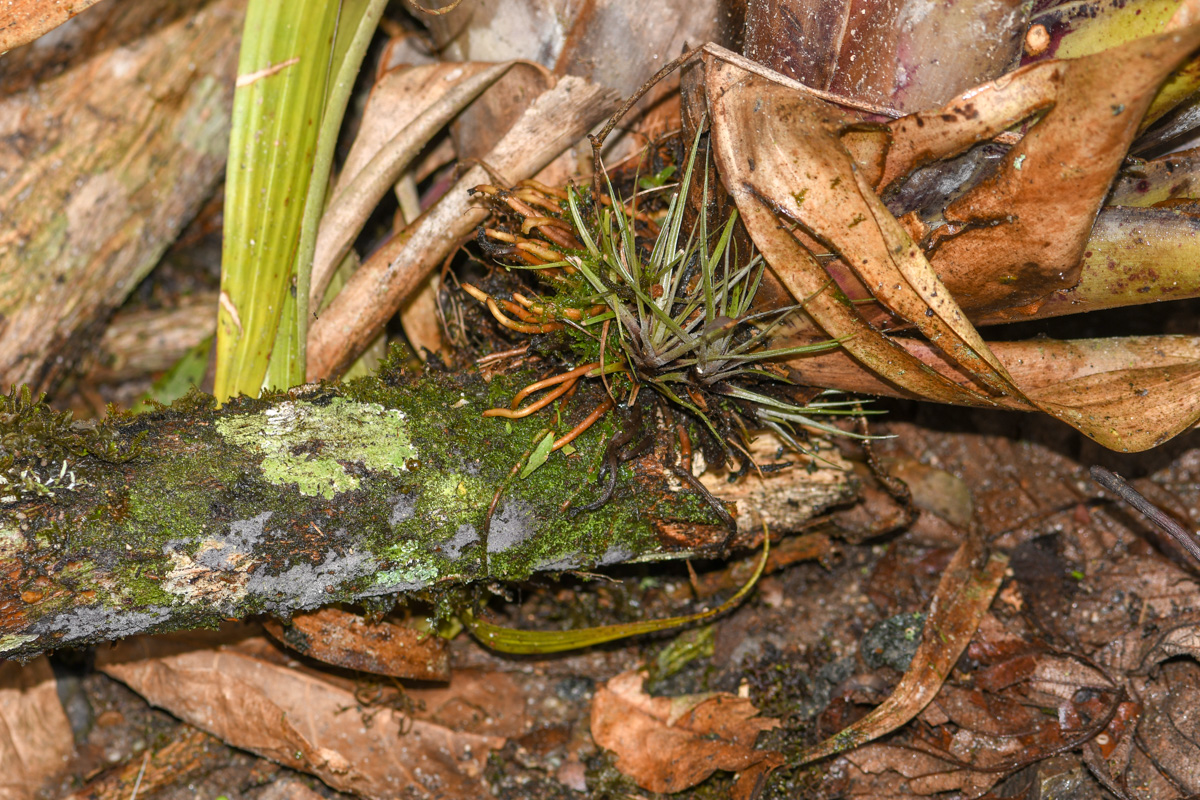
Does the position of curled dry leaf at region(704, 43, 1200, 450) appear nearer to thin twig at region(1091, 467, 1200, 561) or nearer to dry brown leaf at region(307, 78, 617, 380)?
thin twig at region(1091, 467, 1200, 561)

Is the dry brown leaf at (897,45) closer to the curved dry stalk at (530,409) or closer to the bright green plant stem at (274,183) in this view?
the curved dry stalk at (530,409)

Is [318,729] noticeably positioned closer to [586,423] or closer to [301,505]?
[301,505]

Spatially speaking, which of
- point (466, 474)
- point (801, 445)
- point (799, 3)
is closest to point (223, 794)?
point (466, 474)

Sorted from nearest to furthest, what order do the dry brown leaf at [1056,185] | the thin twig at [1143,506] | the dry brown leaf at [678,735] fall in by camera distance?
1. the dry brown leaf at [1056,185]
2. the thin twig at [1143,506]
3. the dry brown leaf at [678,735]

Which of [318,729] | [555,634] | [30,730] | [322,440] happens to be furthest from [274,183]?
[30,730]

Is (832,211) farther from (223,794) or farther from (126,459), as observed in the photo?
(223,794)

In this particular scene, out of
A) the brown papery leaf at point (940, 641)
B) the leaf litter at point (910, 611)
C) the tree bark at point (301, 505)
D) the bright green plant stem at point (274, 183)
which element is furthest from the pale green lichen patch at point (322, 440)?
the brown papery leaf at point (940, 641)

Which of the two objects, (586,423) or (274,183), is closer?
(586,423)

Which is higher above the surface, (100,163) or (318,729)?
(100,163)
